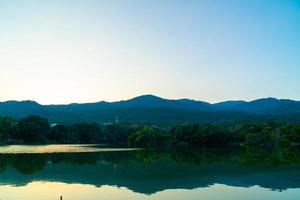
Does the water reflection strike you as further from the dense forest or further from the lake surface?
the dense forest

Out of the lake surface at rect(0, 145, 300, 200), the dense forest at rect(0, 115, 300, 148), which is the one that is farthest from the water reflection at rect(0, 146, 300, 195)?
the dense forest at rect(0, 115, 300, 148)

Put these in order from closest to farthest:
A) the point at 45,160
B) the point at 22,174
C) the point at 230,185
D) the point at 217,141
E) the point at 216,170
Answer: the point at 230,185 < the point at 22,174 < the point at 216,170 < the point at 45,160 < the point at 217,141

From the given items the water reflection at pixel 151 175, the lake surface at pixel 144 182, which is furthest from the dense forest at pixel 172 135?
the lake surface at pixel 144 182

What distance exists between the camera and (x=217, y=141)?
76.4 meters

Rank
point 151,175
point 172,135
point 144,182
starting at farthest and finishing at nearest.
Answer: point 172,135 → point 151,175 → point 144,182

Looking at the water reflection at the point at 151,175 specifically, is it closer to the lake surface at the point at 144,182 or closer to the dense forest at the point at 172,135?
the lake surface at the point at 144,182

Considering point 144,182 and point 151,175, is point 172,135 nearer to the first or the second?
point 151,175

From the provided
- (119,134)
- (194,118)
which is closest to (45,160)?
(119,134)

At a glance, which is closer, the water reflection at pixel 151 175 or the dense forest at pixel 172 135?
the water reflection at pixel 151 175

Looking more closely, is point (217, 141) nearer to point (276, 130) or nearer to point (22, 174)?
point (276, 130)

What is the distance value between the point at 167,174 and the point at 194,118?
143m

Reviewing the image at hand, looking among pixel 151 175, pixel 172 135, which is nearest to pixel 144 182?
pixel 151 175

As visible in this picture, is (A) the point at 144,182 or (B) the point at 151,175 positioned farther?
(B) the point at 151,175

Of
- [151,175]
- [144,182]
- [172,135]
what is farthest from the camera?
[172,135]
